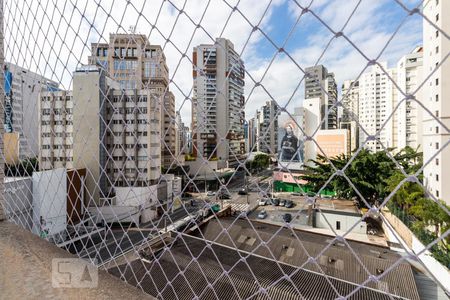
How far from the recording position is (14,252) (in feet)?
1.67

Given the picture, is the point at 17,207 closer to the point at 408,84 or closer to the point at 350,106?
the point at 350,106

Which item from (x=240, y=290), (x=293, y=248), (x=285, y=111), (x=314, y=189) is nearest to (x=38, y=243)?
(x=285, y=111)

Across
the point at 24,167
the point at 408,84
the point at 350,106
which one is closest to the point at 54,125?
the point at 24,167

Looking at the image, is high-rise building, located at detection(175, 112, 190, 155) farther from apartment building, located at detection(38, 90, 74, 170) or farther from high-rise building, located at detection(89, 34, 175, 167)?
apartment building, located at detection(38, 90, 74, 170)

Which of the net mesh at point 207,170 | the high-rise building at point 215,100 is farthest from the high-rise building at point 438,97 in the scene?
the high-rise building at point 215,100

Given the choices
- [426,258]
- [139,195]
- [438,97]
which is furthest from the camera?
[438,97]

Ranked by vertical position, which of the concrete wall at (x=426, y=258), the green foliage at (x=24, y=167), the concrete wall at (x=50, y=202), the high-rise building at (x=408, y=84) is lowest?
the concrete wall at (x=426, y=258)

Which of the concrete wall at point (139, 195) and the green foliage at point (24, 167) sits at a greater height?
the green foliage at point (24, 167)

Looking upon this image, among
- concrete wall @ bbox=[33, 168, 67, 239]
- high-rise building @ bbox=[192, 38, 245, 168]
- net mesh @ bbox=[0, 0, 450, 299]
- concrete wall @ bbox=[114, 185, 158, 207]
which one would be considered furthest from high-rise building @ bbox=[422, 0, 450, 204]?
concrete wall @ bbox=[33, 168, 67, 239]

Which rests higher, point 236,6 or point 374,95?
point 374,95

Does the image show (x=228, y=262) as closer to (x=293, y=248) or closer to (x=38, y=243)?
(x=293, y=248)

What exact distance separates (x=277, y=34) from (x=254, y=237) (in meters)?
3.24

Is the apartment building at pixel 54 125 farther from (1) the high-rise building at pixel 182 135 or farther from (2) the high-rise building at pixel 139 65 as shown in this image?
(1) the high-rise building at pixel 182 135

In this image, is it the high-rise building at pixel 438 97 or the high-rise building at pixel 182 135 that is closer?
the high-rise building at pixel 182 135
